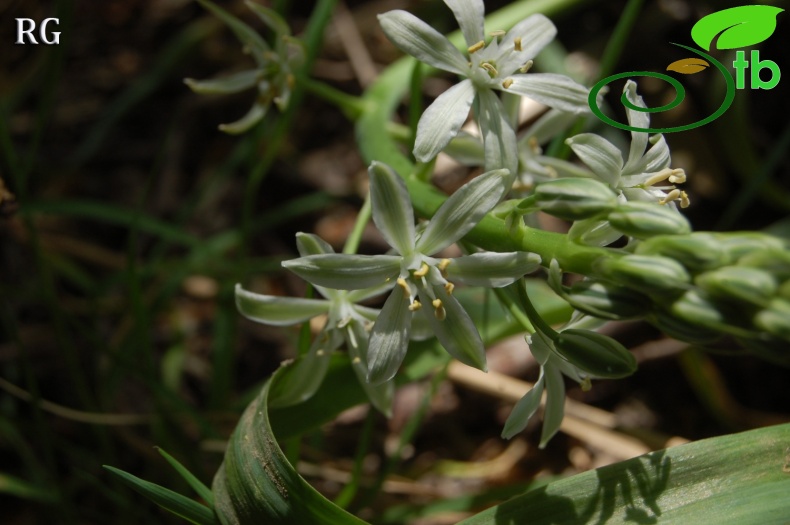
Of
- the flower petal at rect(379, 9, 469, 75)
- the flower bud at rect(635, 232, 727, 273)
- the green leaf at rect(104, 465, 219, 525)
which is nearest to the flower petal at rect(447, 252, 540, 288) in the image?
the flower bud at rect(635, 232, 727, 273)

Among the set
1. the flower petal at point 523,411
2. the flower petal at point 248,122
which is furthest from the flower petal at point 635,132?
the flower petal at point 248,122

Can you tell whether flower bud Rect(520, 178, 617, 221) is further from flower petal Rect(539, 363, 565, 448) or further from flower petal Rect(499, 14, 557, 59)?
flower petal Rect(499, 14, 557, 59)

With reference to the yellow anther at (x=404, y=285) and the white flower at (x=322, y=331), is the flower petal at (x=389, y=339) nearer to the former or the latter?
the yellow anther at (x=404, y=285)

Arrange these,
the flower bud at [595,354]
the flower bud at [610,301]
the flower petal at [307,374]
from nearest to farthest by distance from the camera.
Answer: the flower bud at [610,301] → the flower bud at [595,354] → the flower petal at [307,374]

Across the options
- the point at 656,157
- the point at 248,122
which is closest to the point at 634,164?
the point at 656,157

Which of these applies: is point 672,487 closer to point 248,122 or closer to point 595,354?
point 595,354
